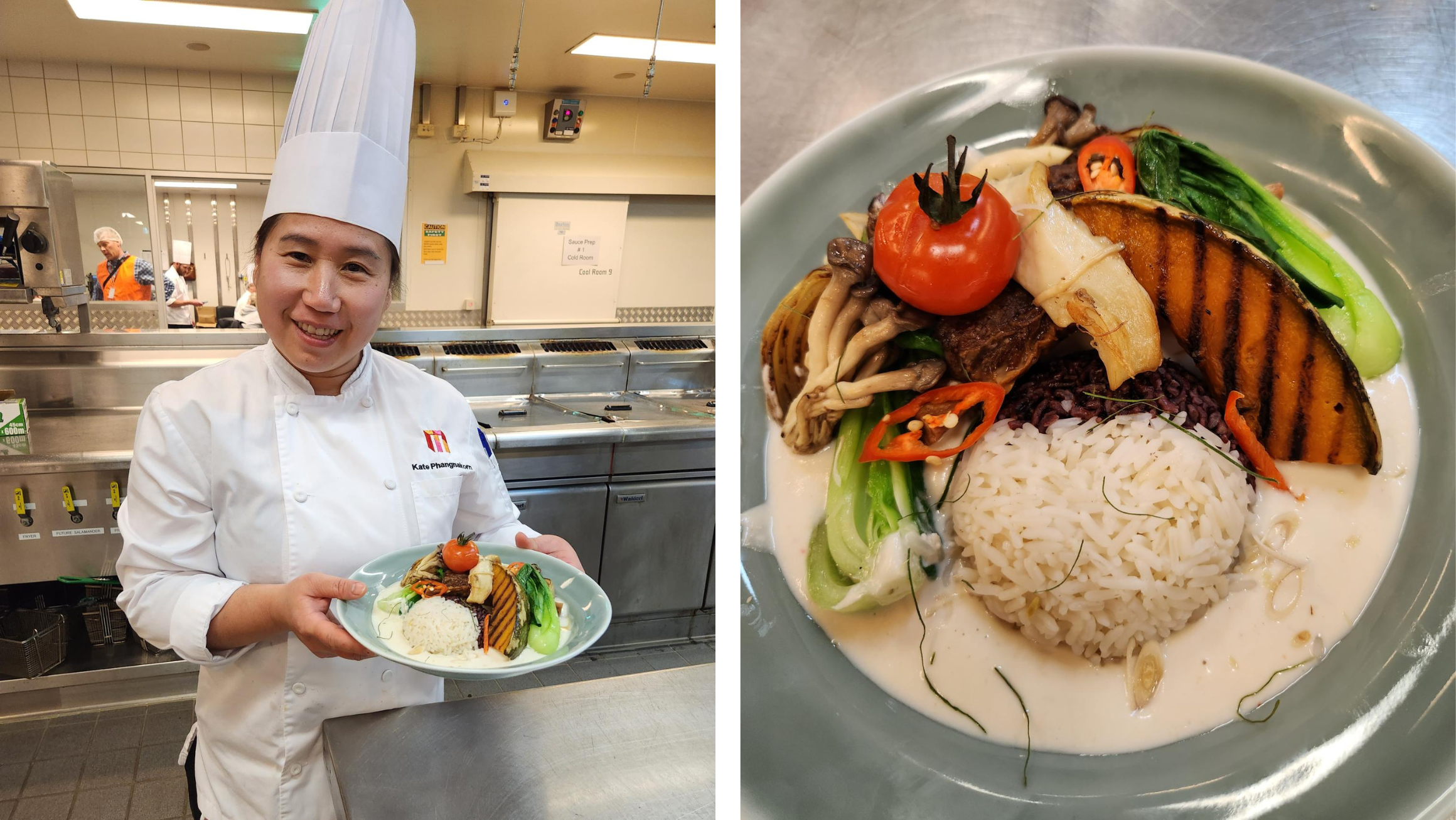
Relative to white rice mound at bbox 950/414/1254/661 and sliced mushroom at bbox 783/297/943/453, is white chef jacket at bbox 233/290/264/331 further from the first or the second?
white rice mound at bbox 950/414/1254/661

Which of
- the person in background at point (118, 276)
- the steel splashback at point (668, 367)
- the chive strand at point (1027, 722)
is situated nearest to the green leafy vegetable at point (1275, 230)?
the chive strand at point (1027, 722)

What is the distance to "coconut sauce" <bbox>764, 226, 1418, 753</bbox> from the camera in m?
0.62

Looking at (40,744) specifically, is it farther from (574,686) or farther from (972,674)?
(972,674)

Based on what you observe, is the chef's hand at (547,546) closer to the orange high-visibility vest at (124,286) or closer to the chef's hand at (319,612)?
the chef's hand at (319,612)

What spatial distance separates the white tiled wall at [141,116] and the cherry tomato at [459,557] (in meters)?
4.86

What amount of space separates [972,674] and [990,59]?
50 centimetres

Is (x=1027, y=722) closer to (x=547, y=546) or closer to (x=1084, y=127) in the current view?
(x=1084, y=127)

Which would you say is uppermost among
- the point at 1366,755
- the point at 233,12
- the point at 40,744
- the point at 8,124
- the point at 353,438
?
the point at 233,12

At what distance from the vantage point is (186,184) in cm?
555

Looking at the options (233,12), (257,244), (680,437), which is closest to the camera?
(257,244)

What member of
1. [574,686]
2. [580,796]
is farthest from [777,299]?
[574,686]

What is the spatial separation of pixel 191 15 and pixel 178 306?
173 centimetres

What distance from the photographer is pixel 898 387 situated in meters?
0.67

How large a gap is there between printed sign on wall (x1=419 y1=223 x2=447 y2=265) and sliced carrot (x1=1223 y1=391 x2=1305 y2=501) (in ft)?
18.1
